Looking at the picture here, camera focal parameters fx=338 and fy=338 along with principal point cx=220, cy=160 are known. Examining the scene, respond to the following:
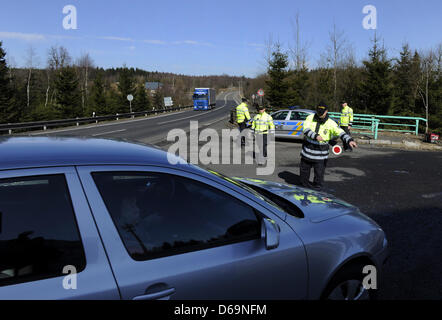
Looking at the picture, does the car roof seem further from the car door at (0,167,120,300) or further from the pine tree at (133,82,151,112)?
the pine tree at (133,82,151,112)

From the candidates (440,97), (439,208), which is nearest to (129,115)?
(440,97)

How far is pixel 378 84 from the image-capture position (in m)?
27.5

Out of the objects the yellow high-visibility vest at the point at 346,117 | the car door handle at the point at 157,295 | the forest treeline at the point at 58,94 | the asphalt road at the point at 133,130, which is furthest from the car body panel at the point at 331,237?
the forest treeline at the point at 58,94

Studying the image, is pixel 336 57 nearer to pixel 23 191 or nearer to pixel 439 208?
pixel 439 208

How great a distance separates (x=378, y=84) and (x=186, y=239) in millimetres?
29345

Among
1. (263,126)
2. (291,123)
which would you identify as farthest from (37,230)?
(291,123)

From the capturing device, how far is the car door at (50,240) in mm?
1580

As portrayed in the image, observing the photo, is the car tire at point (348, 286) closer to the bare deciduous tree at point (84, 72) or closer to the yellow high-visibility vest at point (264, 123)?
the yellow high-visibility vest at point (264, 123)

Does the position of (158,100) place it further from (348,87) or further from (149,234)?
(149,234)

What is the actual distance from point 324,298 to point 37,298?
183 cm

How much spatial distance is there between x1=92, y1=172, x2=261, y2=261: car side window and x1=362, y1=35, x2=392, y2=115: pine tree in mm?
28850

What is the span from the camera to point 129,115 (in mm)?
35625

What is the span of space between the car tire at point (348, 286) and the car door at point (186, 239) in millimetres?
296

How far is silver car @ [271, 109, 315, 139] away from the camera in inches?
606
